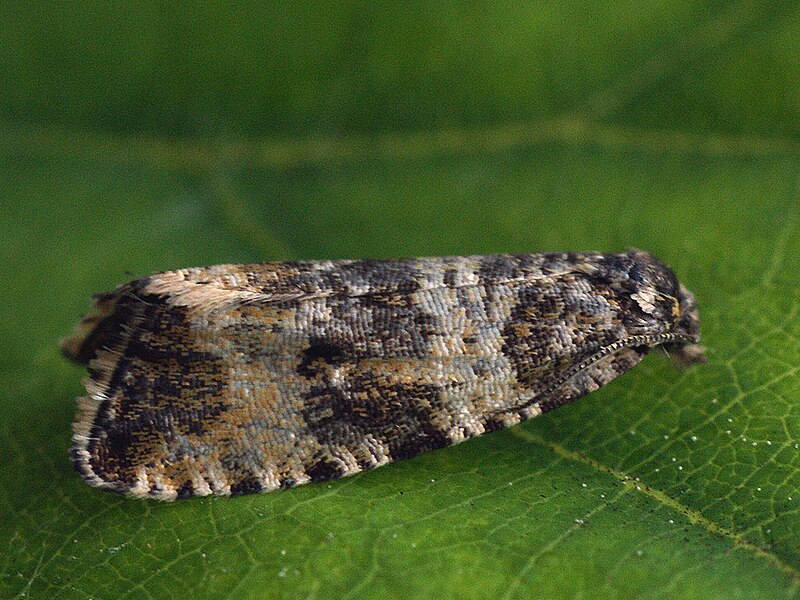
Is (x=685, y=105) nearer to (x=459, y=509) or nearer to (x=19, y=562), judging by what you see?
(x=459, y=509)

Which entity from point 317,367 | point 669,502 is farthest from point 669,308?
point 317,367

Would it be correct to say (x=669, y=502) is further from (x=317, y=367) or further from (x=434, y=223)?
(x=434, y=223)

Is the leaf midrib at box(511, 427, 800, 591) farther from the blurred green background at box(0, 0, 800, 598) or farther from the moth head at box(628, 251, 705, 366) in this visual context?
the moth head at box(628, 251, 705, 366)

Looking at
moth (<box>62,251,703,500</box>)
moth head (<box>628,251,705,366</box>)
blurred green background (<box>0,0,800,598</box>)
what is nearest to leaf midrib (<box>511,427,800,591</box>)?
blurred green background (<box>0,0,800,598</box>)

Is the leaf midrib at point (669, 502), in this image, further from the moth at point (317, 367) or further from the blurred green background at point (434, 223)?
the moth at point (317, 367)

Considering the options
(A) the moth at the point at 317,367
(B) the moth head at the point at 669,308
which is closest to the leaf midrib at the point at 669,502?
(A) the moth at the point at 317,367

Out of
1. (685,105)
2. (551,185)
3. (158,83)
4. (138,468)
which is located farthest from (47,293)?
(685,105)
